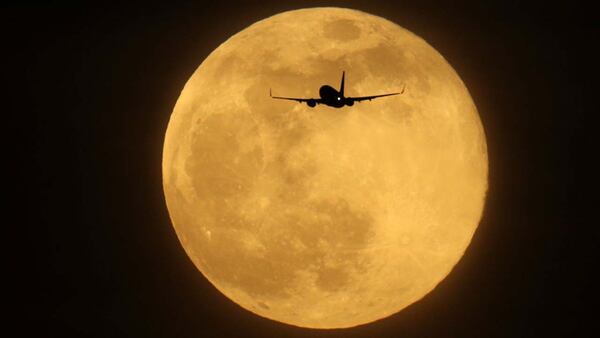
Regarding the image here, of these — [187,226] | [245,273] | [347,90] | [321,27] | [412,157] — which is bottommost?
[245,273]

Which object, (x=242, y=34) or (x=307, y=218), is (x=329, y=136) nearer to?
(x=307, y=218)

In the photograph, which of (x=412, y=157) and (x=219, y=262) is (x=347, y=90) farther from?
(x=219, y=262)

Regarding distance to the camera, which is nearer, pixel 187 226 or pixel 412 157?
pixel 412 157

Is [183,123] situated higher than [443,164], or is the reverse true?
[183,123]

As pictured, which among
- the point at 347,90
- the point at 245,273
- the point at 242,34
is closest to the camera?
the point at 347,90

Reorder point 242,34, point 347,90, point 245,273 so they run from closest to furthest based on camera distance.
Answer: point 347,90
point 245,273
point 242,34

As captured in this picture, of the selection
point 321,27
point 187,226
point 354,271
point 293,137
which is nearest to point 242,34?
point 321,27
